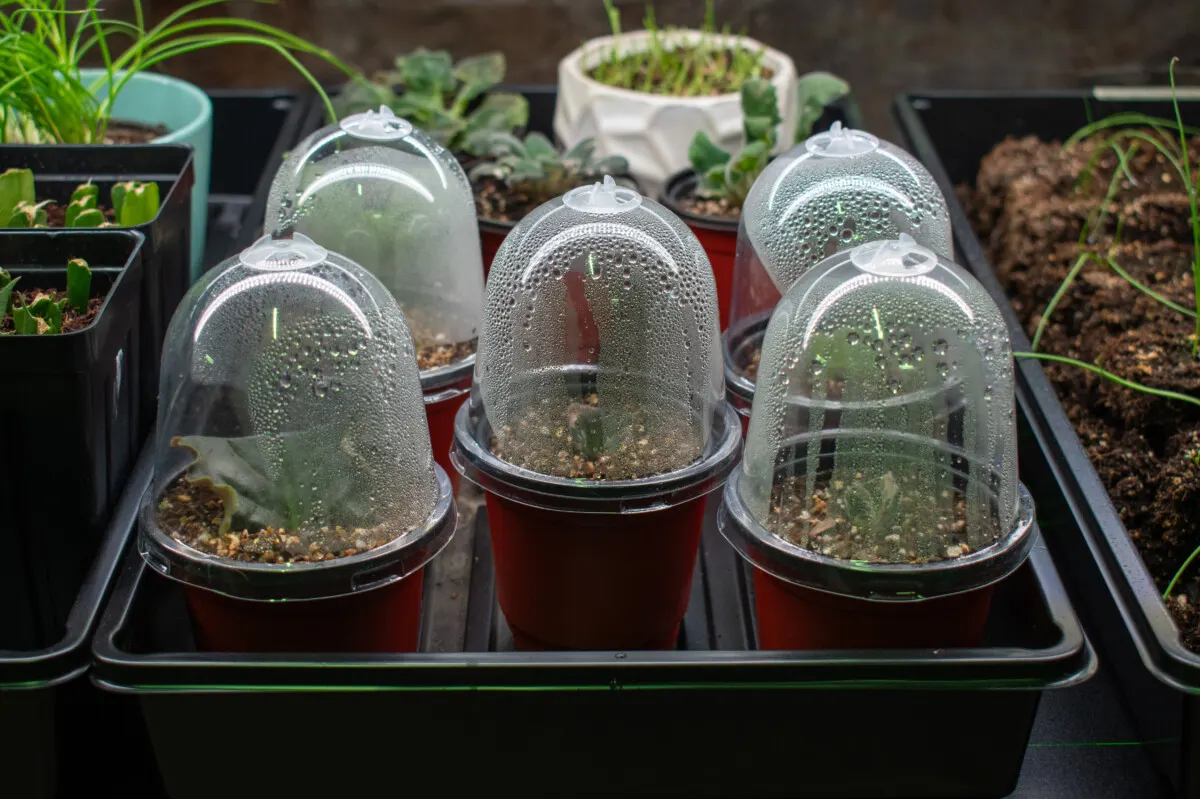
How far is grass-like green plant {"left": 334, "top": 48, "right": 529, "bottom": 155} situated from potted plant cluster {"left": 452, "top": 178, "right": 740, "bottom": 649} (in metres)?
0.62

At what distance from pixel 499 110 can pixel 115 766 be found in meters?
1.00

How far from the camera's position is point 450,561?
119cm

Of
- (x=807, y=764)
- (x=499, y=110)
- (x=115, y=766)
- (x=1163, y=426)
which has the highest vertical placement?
(x=499, y=110)

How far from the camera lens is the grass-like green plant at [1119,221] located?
1188 millimetres

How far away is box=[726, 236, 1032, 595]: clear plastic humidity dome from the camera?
905mm

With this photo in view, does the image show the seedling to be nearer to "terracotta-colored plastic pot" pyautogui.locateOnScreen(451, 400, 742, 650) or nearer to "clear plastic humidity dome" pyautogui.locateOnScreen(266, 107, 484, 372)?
"clear plastic humidity dome" pyautogui.locateOnScreen(266, 107, 484, 372)

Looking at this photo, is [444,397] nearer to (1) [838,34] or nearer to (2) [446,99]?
(2) [446,99]

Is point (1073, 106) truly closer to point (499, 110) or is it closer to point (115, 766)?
point (499, 110)

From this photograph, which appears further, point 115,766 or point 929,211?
point 929,211

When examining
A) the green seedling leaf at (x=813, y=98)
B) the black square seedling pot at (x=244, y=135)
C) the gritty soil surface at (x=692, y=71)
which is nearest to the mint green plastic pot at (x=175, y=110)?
the black square seedling pot at (x=244, y=135)

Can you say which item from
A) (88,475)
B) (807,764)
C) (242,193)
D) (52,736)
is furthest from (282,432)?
(242,193)

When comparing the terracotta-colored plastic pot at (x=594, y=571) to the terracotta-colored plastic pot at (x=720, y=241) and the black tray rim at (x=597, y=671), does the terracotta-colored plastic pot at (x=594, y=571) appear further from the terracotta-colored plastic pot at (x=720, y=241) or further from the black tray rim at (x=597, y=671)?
the terracotta-colored plastic pot at (x=720, y=241)

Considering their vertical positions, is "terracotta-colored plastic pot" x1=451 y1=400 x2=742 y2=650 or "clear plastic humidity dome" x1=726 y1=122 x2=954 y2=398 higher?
"clear plastic humidity dome" x1=726 y1=122 x2=954 y2=398

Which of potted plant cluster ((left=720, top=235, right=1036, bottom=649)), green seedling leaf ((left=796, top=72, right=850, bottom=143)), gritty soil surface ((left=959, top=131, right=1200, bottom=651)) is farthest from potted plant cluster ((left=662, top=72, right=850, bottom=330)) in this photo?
potted plant cluster ((left=720, top=235, right=1036, bottom=649))
